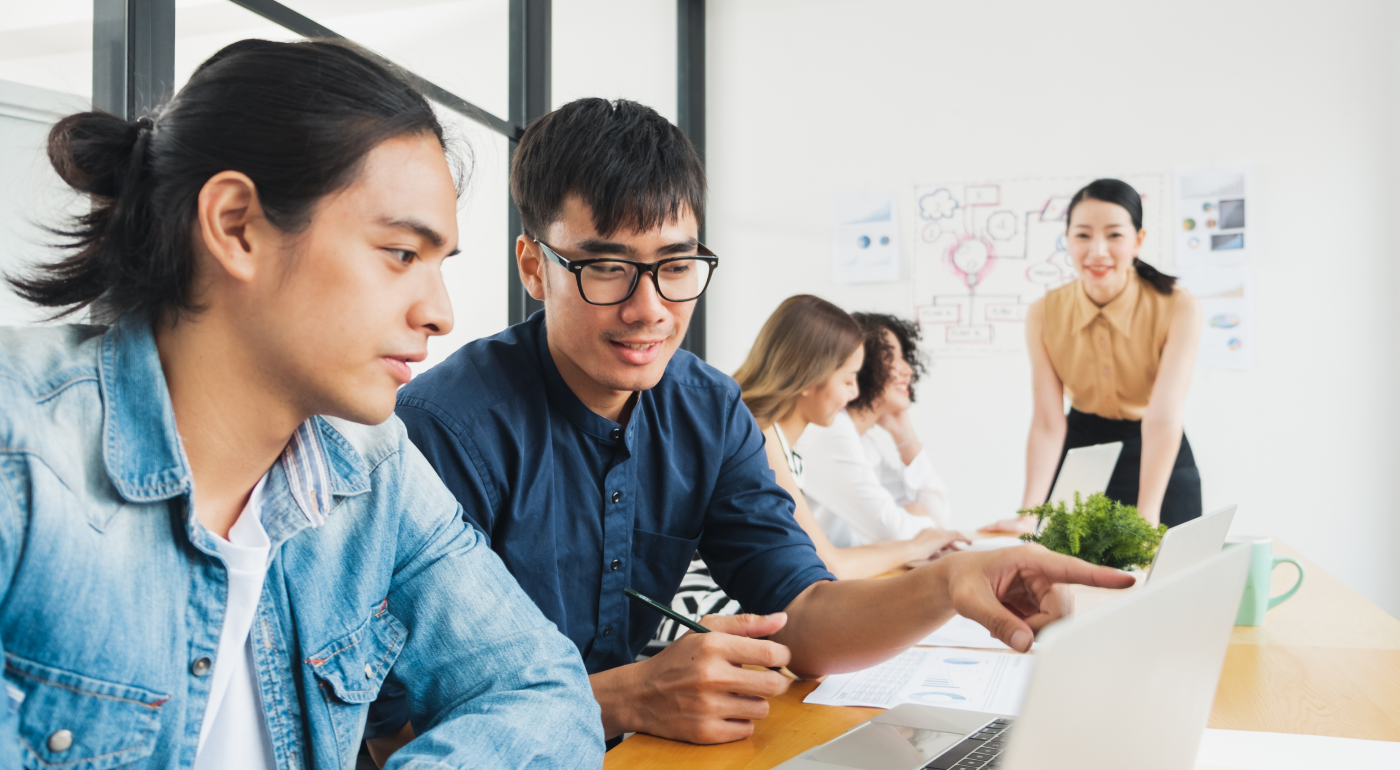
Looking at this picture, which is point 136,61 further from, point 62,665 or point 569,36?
point 569,36

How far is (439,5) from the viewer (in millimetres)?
2531

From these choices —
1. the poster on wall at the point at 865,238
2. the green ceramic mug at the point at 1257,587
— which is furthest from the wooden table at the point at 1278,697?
the poster on wall at the point at 865,238

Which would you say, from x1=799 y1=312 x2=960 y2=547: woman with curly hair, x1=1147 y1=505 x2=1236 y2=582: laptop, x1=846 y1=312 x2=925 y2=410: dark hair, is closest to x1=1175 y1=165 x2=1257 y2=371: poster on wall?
x1=799 y1=312 x2=960 y2=547: woman with curly hair

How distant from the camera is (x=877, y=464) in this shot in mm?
3104

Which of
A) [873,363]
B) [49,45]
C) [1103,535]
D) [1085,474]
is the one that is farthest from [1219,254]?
[49,45]

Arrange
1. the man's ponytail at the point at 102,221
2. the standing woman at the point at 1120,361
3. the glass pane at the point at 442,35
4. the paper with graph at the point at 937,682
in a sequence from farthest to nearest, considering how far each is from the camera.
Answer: the standing woman at the point at 1120,361, the glass pane at the point at 442,35, the paper with graph at the point at 937,682, the man's ponytail at the point at 102,221

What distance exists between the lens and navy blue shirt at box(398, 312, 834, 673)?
1.22 metres

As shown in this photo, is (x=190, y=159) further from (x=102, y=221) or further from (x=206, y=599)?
(x=206, y=599)

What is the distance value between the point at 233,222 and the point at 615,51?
3.05 meters

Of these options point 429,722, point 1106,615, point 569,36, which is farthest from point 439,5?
point 1106,615

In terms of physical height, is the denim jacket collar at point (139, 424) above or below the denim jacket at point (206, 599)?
above

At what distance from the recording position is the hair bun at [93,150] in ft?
2.47

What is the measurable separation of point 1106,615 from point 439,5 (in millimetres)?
2574

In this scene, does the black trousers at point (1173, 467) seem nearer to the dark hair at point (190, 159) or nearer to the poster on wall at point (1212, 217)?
the poster on wall at point (1212, 217)
